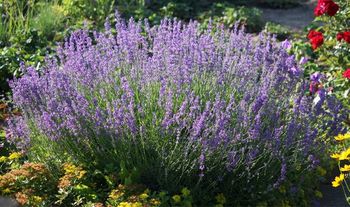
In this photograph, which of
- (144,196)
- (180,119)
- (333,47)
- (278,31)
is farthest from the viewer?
(278,31)

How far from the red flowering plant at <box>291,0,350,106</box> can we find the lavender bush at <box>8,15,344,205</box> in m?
1.38

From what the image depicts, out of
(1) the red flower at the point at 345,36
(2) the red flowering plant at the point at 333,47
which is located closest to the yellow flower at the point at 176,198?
(2) the red flowering plant at the point at 333,47

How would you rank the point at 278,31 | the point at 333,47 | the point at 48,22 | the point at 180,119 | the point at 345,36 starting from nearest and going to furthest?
the point at 180,119, the point at 345,36, the point at 333,47, the point at 48,22, the point at 278,31

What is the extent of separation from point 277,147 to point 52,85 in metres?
1.49

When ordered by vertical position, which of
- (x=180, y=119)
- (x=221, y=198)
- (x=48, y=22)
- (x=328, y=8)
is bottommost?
(x=221, y=198)

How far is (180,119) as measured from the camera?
390 cm

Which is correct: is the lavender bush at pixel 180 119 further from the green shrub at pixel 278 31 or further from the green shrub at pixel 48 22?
the green shrub at pixel 278 31

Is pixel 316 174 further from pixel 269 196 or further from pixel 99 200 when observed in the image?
pixel 99 200

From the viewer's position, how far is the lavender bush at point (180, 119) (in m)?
3.84

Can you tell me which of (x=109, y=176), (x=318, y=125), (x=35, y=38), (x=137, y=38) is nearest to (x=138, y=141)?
(x=109, y=176)

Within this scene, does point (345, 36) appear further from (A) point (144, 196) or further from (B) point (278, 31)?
(A) point (144, 196)

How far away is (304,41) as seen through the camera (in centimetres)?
754

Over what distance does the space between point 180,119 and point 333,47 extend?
299cm

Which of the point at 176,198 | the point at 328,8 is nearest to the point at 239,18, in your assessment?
the point at 328,8
